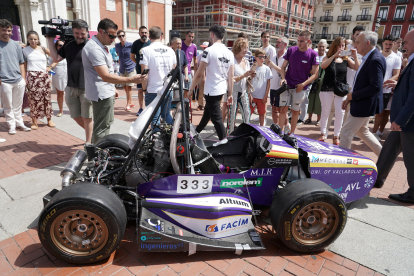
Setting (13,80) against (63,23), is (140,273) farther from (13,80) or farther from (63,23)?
(13,80)

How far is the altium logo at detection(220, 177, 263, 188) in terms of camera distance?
253cm

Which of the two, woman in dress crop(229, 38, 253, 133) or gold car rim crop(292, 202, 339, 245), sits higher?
woman in dress crop(229, 38, 253, 133)

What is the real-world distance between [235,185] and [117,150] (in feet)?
5.63

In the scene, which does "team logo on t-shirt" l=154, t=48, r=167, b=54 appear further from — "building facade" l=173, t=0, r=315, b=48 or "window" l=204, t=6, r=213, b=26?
"window" l=204, t=6, r=213, b=26

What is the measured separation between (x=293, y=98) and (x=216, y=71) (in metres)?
1.94

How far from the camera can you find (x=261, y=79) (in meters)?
5.71

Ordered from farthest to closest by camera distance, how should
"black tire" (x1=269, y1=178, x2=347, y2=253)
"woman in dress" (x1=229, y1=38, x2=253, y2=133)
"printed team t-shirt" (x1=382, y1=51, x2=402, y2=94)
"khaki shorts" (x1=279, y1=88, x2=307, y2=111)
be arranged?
"printed team t-shirt" (x1=382, y1=51, x2=402, y2=94) → "khaki shorts" (x1=279, y1=88, x2=307, y2=111) → "woman in dress" (x1=229, y1=38, x2=253, y2=133) → "black tire" (x1=269, y1=178, x2=347, y2=253)

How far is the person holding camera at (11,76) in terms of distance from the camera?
5.15m

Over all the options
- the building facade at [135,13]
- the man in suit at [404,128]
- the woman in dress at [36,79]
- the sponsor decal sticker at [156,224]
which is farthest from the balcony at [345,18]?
the sponsor decal sticker at [156,224]

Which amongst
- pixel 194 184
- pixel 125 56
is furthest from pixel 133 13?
pixel 194 184

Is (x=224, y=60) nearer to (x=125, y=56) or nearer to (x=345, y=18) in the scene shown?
(x=125, y=56)

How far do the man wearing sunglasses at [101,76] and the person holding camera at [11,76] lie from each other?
2.50m

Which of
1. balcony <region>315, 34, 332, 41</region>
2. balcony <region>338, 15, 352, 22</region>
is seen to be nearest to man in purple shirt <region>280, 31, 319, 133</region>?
balcony <region>338, 15, 352, 22</region>

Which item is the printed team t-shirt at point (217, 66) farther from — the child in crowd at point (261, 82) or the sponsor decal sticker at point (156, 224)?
the sponsor decal sticker at point (156, 224)
